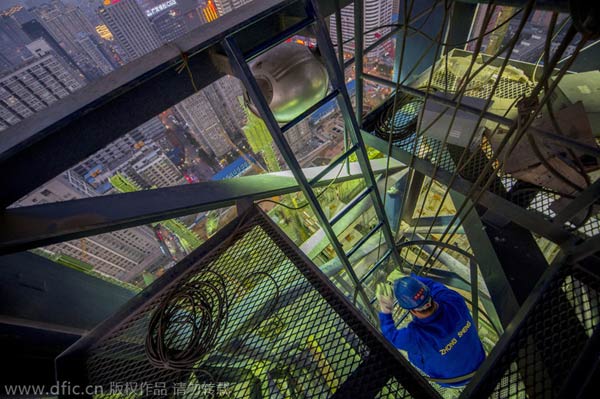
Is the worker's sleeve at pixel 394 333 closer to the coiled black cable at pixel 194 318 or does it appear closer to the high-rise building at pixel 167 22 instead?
the coiled black cable at pixel 194 318

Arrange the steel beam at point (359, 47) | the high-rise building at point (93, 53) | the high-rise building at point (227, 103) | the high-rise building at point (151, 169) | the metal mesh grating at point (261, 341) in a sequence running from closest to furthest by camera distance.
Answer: the metal mesh grating at point (261, 341) → the steel beam at point (359, 47) → the high-rise building at point (151, 169) → the high-rise building at point (227, 103) → the high-rise building at point (93, 53)

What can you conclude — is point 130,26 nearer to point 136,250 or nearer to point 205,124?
point 205,124

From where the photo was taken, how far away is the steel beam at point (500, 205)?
255 cm

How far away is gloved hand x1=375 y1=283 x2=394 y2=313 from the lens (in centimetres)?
358

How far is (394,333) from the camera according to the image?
133 inches

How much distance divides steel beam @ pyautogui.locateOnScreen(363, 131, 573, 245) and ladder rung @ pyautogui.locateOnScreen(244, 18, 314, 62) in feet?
6.16

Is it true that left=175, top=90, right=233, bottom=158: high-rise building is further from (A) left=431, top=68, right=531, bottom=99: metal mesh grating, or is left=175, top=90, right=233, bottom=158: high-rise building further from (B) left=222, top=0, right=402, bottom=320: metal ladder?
(B) left=222, top=0, right=402, bottom=320: metal ladder

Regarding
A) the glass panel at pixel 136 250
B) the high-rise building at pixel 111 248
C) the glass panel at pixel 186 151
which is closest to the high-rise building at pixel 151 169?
the glass panel at pixel 186 151

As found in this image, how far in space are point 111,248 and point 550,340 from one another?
3391cm

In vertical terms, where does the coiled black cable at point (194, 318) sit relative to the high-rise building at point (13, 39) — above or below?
below

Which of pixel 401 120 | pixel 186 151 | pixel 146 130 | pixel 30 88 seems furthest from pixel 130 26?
pixel 401 120

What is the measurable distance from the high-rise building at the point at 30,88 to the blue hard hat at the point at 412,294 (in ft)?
119

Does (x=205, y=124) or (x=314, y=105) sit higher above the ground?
(x=205, y=124)

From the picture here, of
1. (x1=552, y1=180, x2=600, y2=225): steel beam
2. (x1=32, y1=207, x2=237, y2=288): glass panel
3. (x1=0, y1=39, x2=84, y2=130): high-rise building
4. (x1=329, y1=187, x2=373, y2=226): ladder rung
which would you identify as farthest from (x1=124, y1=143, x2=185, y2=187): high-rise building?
(x1=552, y1=180, x2=600, y2=225): steel beam
